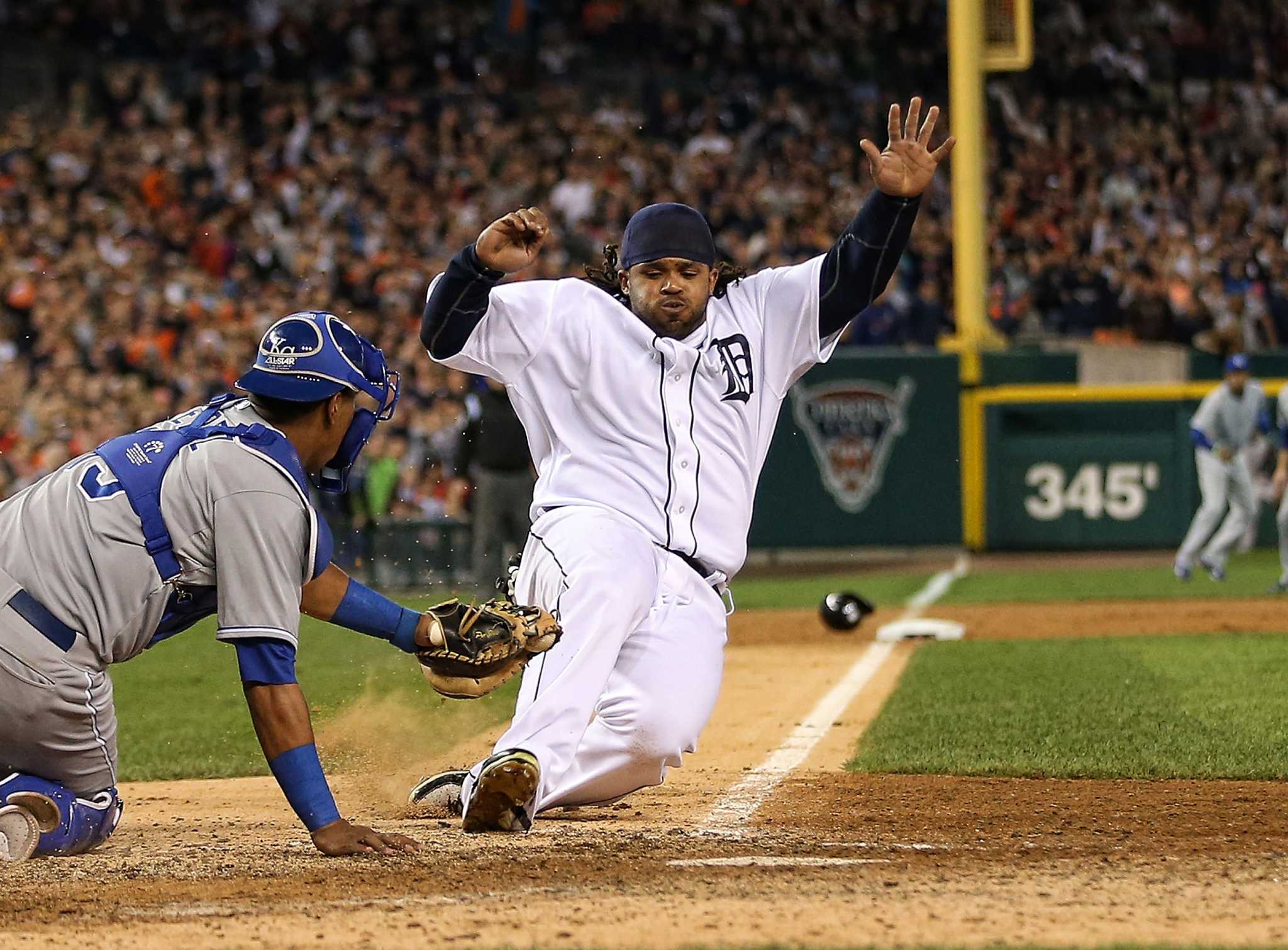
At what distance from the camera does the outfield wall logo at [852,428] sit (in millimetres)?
17156

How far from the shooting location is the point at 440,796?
519cm

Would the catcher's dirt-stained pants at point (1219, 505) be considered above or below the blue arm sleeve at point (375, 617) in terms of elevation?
below

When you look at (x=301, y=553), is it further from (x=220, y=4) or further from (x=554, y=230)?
(x=220, y=4)

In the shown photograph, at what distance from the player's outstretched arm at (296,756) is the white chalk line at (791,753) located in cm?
109

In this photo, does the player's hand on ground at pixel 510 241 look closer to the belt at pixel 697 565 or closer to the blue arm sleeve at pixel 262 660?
the belt at pixel 697 565

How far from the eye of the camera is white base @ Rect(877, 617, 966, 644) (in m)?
10.7

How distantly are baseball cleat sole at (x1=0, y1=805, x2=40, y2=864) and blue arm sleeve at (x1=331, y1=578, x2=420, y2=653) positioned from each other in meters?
0.87

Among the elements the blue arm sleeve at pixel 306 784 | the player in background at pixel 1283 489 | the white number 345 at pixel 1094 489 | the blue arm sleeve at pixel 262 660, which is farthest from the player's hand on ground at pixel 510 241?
the white number 345 at pixel 1094 489

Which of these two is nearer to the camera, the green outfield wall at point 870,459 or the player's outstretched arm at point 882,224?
the player's outstretched arm at point 882,224

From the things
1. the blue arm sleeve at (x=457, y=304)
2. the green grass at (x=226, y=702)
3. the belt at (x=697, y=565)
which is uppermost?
the blue arm sleeve at (x=457, y=304)

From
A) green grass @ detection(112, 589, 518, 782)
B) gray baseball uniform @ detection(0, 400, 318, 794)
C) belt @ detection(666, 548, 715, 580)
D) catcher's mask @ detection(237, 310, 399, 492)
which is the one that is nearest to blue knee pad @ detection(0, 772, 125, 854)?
gray baseball uniform @ detection(0, 400, 318, 794)

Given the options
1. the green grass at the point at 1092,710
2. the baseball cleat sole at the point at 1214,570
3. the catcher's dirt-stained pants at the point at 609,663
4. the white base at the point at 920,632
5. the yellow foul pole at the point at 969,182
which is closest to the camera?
the catcher's dirt-stained pants at the point at 609,663

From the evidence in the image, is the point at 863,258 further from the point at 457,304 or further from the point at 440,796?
the point at 440,796

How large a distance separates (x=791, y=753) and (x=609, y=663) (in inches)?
82.6
